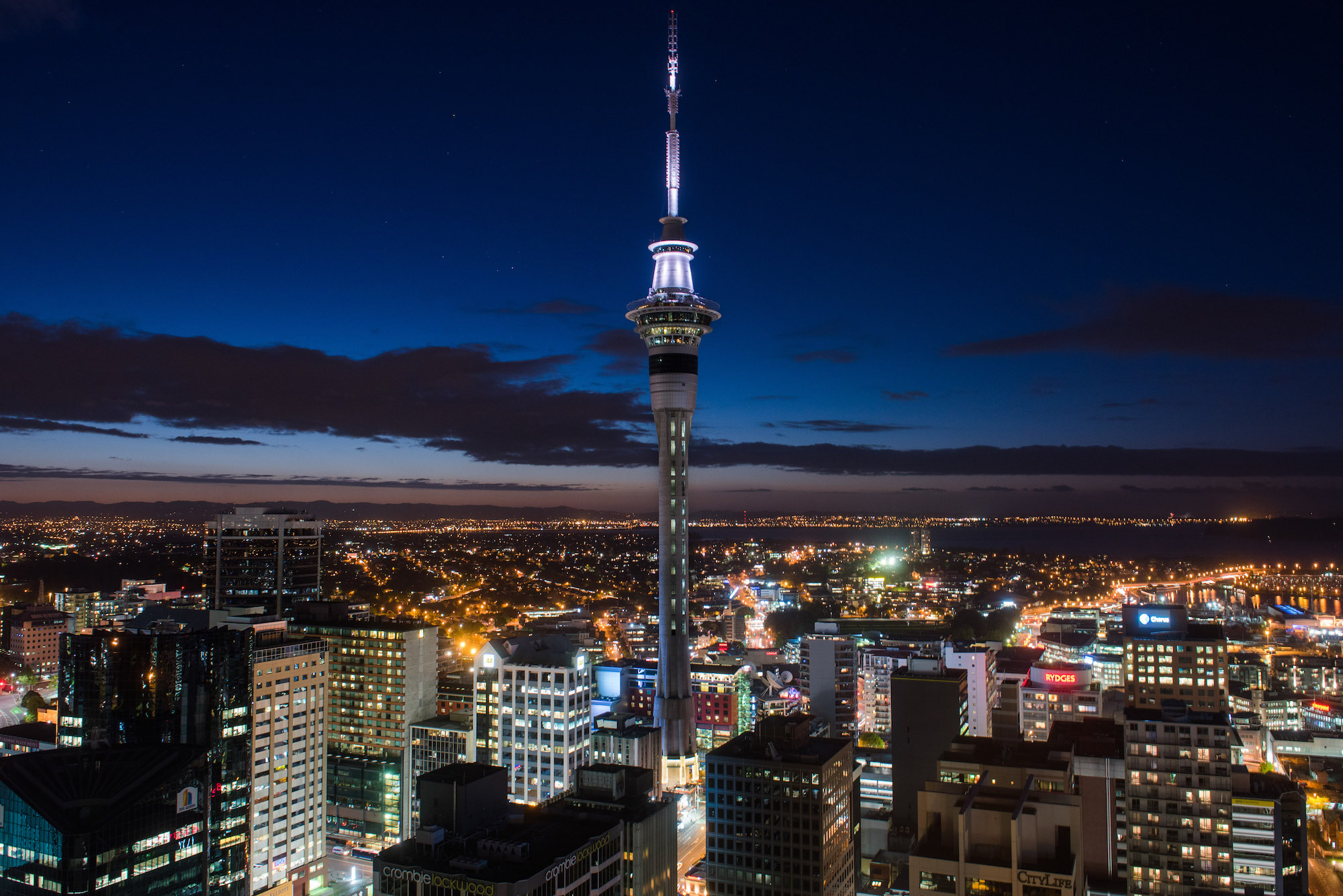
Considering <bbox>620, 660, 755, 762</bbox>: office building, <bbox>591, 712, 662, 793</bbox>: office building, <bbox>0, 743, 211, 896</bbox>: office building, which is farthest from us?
<bbox>620, 660, 755, 762</bbox>: office building

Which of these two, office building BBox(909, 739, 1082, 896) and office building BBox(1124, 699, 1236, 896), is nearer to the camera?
office building BBox(909, 739, 1082, 896)

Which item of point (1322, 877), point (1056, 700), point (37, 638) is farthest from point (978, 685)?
point (37, 638)

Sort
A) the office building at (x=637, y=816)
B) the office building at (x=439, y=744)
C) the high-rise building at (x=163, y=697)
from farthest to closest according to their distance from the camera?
the office building at (x=439, y=744), the high-rise building at (x=163, y=697), the office building at (x=637, y=816)

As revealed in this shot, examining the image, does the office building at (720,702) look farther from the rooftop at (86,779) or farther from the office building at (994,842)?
the office building at (994,842)

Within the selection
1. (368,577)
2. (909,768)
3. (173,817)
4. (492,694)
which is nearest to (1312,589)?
(909,768)

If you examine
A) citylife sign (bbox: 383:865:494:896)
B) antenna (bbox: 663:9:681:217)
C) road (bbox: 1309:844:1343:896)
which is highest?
antenna (bbox: 663:9:681:217)

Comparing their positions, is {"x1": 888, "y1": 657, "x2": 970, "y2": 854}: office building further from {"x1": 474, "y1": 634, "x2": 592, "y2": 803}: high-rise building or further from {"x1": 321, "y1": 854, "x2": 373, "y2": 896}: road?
{"x1": 321, "y1": 854, "x2": 373, "y2": 896}: road

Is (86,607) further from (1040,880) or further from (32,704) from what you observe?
(1040,880)

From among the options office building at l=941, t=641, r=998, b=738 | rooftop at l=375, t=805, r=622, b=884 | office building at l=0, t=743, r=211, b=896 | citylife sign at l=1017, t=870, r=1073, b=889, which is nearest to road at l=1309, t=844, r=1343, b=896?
office building at l=941, t=641, r=998, b=738

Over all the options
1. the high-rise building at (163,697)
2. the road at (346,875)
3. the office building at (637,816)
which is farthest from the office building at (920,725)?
the high-rise building at (163,697)
